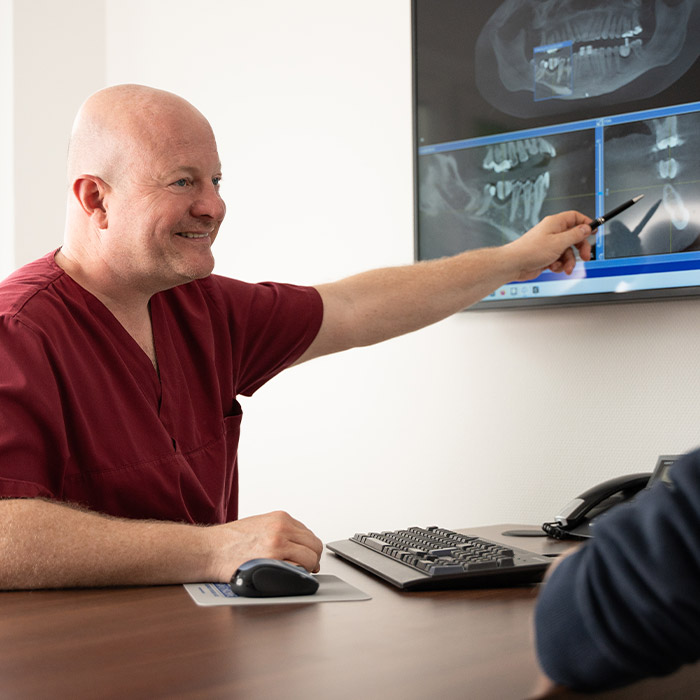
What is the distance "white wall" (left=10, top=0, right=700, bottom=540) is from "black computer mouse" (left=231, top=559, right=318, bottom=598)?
852mm

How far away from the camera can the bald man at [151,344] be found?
3.46 ft

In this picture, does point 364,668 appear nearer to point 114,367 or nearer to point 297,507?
point 114,367

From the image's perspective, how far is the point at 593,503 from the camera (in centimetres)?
139

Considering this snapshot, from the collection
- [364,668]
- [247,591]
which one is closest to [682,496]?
[364,668]

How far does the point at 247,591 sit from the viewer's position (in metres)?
0.96

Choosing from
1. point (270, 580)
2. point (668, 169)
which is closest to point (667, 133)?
point (668, 169)

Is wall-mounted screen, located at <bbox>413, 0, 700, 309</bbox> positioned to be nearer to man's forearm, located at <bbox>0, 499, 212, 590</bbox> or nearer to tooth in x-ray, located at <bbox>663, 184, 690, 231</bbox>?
tooth in x-ray, located at <bbox>663, 184, 690, 231</bbox>

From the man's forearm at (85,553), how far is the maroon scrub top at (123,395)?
0.20 feet

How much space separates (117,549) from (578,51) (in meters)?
1.22

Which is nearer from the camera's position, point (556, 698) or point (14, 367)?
point (556, 698)

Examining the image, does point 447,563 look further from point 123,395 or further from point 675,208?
point 675,208

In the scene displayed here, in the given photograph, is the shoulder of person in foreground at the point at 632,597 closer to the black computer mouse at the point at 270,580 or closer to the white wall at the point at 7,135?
the black computer mouse at the point at 270,580

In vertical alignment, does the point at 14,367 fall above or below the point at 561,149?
below

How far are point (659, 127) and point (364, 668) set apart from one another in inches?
47.1
